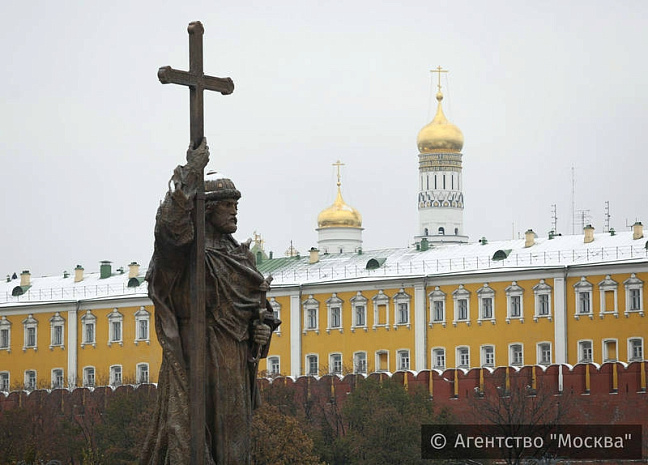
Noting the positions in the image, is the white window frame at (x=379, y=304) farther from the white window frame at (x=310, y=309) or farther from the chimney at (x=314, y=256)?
the chimney at (x=314, y=256)

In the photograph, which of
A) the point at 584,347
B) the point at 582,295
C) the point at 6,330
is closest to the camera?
the point at 584,347

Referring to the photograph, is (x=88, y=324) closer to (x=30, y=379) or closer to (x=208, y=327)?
(x=30, y=379)

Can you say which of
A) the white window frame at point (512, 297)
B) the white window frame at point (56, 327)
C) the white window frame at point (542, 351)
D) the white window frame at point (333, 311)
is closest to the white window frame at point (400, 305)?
the white window frame at point (333, 311)

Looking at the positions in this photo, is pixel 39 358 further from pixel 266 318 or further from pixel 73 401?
pixel 266 318

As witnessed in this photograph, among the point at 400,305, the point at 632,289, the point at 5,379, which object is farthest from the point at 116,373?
the point at 632,289

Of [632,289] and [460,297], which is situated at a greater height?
[460,297]

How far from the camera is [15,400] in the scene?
197 ft

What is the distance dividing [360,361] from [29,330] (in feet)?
55.9

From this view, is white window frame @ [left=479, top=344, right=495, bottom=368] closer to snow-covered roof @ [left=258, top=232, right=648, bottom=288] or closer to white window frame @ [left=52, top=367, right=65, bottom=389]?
snow-covered roof @ [left=258, top=232, right=648, bottom=288]

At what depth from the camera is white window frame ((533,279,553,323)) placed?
6775 cm

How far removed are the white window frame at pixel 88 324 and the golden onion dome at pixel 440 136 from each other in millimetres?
34189

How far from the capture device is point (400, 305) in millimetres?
72375

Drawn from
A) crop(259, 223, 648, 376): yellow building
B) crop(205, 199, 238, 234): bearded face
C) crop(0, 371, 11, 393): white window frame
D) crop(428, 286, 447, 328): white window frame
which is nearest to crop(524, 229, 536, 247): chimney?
crop(259, 223, 648, 376): yellow building

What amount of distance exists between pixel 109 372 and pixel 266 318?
70562 millimetres
